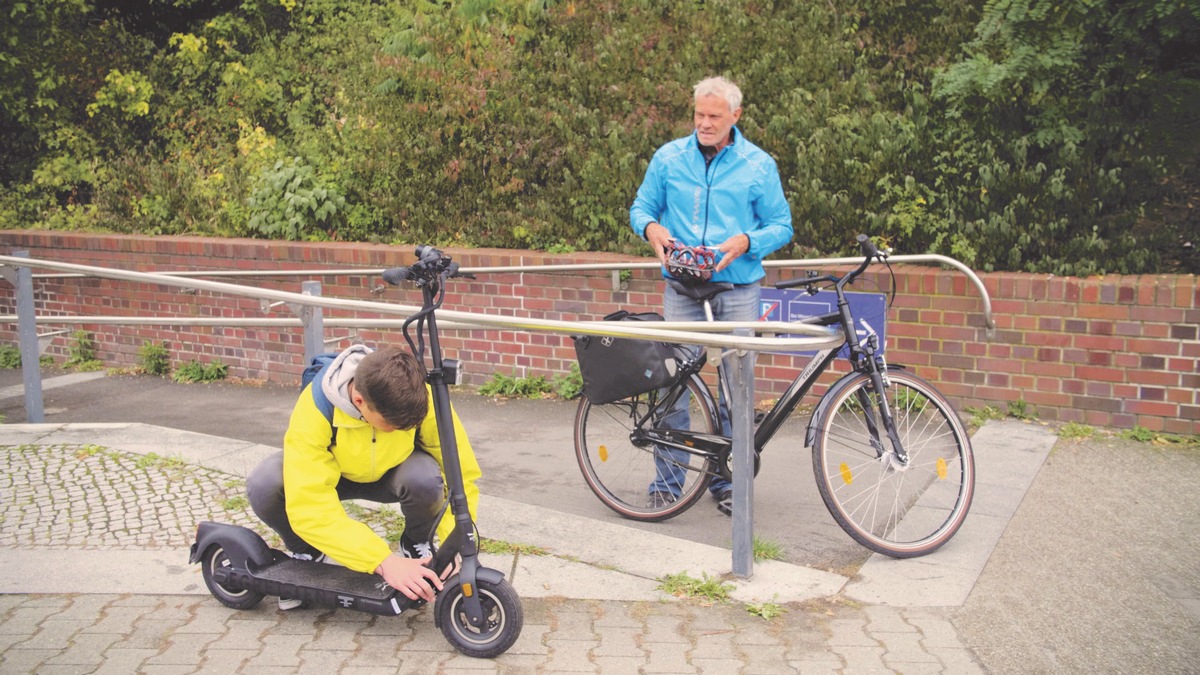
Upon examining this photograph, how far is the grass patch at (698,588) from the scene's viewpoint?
13.1 ft

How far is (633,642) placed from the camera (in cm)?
369

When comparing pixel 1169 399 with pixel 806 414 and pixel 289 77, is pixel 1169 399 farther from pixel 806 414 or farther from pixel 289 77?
pixel 289 77

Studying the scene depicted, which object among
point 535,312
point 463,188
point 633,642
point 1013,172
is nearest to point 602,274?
point 535,312

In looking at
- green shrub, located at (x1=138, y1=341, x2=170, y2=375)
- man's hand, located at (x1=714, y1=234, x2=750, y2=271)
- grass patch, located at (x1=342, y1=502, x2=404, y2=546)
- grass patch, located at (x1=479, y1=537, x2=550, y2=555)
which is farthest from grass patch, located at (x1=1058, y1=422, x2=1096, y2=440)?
green shrub, located at (x1=138, y1=341, x2=170, y2=375)

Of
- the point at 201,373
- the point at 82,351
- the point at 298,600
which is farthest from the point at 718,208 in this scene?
the point at 82,351

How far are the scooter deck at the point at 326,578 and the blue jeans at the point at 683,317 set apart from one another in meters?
1.58

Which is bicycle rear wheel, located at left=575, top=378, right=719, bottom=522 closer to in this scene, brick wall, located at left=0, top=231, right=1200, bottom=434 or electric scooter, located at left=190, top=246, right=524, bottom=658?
electric scooter, located at left=190, top=246, right=524, bottom=658

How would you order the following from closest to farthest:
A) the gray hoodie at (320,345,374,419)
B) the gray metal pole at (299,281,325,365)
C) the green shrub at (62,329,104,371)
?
the gray hoodie at (320,345,374,419) < the gray metal pole at (299,281,325,365) < the green shrub at (62,329,104,371)

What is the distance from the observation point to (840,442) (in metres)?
4.50

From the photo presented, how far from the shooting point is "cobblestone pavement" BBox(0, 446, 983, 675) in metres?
3.53

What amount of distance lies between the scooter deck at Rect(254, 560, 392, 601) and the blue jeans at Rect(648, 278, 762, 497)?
1.58 metres

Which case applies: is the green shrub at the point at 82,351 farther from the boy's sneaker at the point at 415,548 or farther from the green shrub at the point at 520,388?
the boy's sneaker at the point at 415,548

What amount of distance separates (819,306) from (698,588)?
9.80 ft

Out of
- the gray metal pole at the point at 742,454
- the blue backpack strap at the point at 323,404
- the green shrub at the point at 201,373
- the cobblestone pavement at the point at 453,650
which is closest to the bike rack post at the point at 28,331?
the green shrub at the point at 201,373
